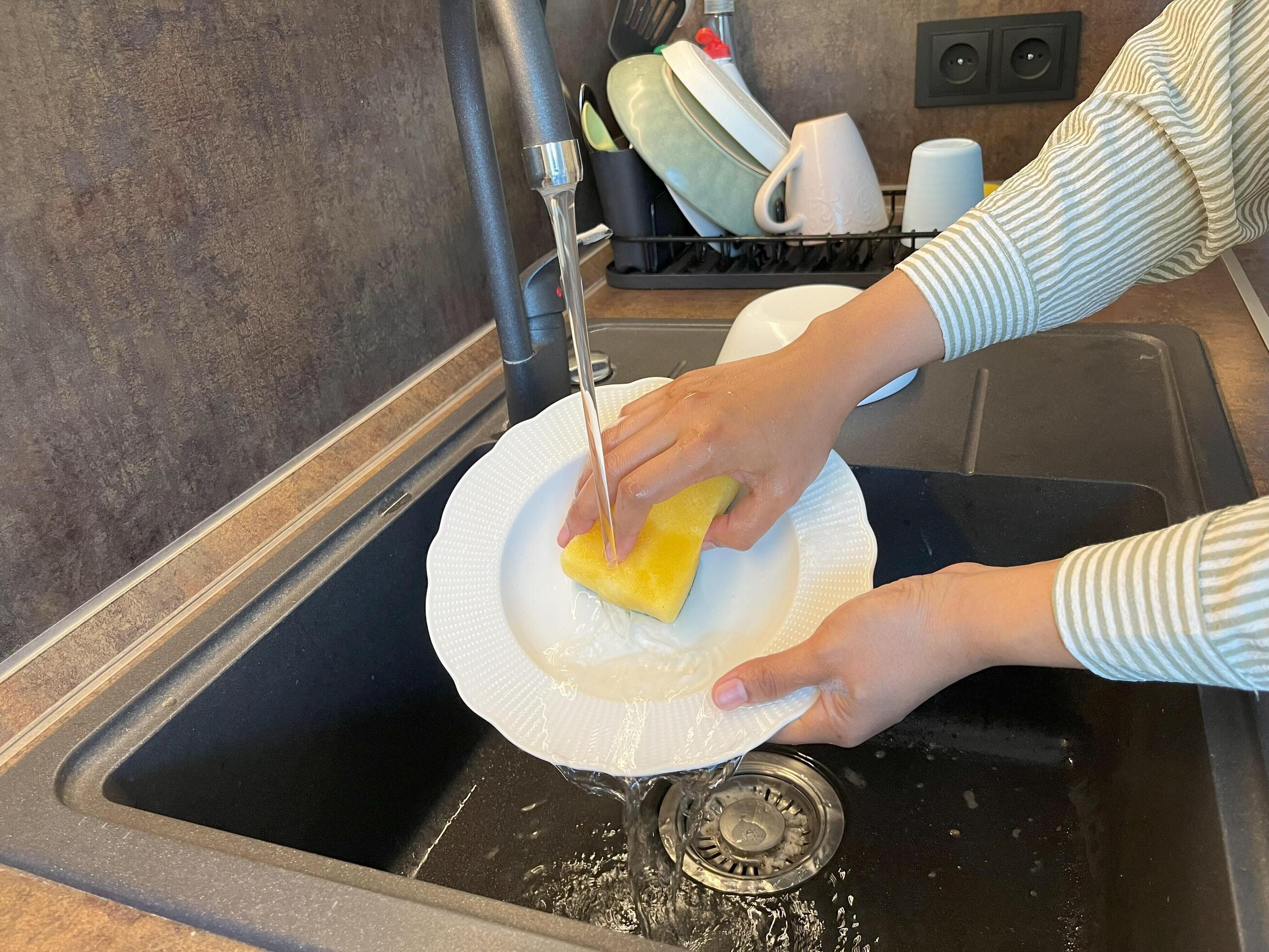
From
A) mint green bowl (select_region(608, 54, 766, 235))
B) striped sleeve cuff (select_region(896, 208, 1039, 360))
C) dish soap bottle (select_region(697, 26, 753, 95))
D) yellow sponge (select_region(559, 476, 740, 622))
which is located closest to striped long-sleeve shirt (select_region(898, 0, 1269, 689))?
striped sleeve cuff (select_region(896, 208, 1039, 360))

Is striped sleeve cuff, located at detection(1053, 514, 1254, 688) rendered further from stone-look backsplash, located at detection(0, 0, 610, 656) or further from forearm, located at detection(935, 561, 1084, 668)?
stone-look backsplash, located at detection(0, 0, 610, 656)

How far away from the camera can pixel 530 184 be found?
56 cm

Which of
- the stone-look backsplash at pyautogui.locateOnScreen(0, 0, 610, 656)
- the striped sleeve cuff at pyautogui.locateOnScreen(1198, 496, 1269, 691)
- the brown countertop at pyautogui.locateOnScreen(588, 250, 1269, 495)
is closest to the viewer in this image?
the striped sleeve cuff at pyautogui.locateOnScreen(1198, 496, 1269, 691)

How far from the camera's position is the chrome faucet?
0.48 m

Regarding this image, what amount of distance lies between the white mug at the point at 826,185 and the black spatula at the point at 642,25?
0.36 meters

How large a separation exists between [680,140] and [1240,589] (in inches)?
33.5

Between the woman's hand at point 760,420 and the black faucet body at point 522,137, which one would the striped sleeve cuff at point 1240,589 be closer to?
the woman's hand at point 760,420

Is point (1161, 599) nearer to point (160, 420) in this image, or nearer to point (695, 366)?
point (695, 366)

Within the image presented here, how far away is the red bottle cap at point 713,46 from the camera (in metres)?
1.22

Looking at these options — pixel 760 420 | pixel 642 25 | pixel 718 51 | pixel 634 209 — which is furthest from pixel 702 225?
pixel 760 420

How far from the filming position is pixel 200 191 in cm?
69

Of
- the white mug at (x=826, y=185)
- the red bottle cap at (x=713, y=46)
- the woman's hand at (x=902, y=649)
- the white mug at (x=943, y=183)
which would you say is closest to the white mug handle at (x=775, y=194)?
the white mug at (x=826, y=185)

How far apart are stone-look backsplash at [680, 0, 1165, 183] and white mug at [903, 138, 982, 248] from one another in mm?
276

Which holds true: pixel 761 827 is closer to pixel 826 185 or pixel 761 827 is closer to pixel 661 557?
pixel 661 557
